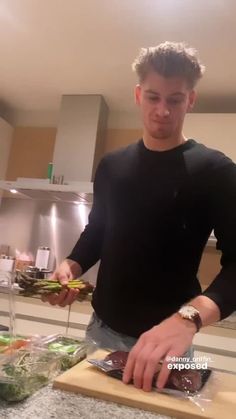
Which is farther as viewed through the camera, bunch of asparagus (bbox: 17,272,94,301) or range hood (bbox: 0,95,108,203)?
range hood (bbox: 0,95,108,203)

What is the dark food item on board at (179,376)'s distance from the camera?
0.59 metres

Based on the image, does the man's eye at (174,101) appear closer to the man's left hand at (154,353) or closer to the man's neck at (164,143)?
the man's neck at (164,143)

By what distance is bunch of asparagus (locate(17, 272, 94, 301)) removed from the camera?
0.80 metres

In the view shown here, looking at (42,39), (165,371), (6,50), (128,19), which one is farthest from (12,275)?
(6,50)

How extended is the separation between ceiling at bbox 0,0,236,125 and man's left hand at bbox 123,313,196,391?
1626 mm

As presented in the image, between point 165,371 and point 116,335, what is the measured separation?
360mm

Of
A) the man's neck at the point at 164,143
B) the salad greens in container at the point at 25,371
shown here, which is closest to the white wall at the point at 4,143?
the man's neck at the point at 164,143

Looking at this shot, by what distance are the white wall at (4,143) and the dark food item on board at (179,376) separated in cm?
270

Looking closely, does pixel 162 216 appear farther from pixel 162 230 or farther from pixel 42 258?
pixel 42 258

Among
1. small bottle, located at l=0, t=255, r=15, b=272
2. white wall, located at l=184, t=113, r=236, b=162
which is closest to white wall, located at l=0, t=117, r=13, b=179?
small bottle, located at l=0, t=255, r=15, b=272

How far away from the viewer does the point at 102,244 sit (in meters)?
1.10

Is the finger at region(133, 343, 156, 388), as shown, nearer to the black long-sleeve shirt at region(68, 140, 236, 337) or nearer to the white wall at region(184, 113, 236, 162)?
the black long-sleeve shirt at region(68, 140, 236, 337)

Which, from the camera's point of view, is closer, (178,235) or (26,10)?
(178,235)

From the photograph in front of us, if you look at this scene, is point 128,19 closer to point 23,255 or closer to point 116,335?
point 116,335
